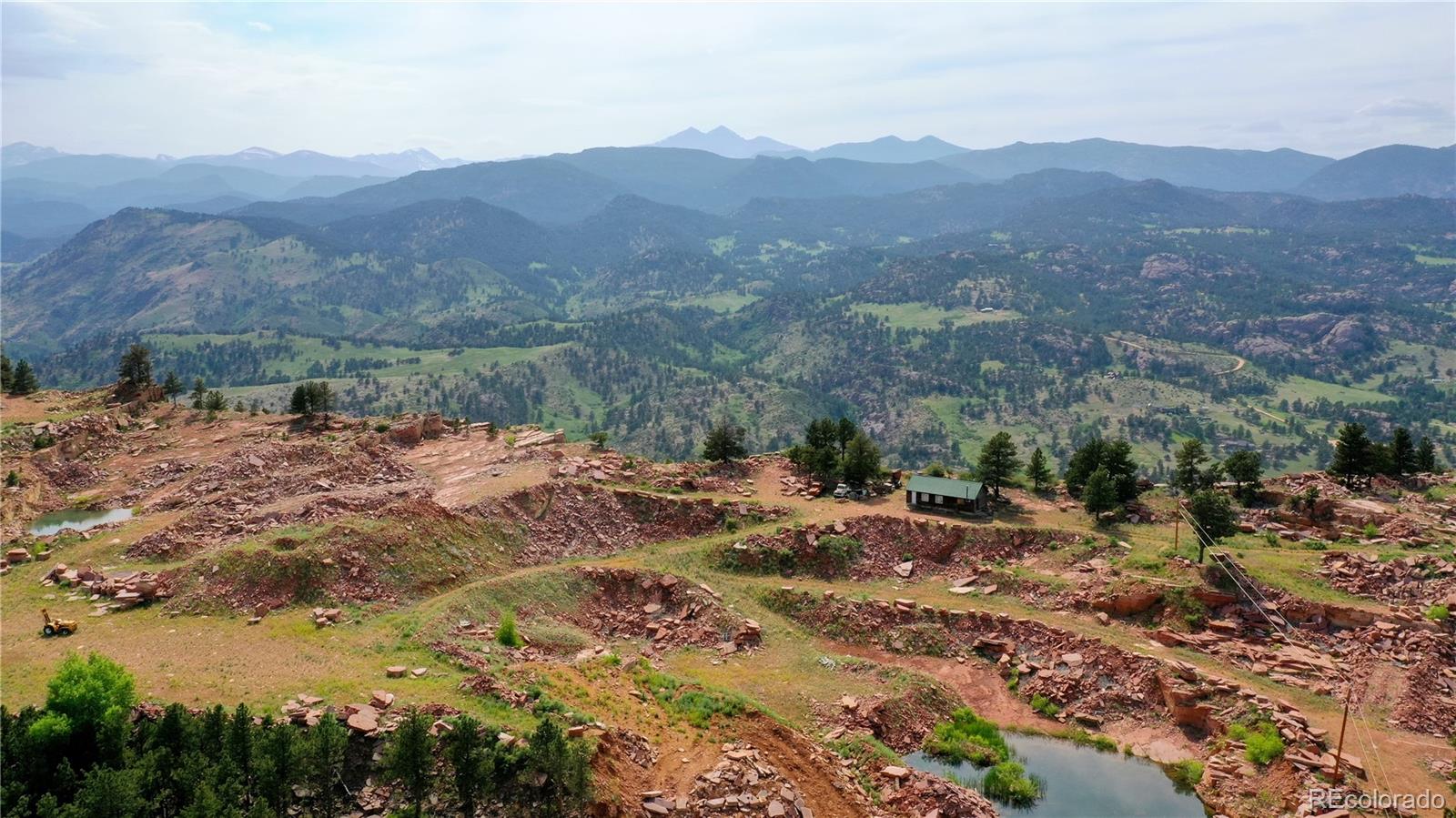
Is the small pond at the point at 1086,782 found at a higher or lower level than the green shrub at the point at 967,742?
lower

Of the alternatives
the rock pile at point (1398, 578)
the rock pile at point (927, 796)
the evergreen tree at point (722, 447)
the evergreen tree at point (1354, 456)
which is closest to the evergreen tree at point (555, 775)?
the rock pile at point (927, 796)

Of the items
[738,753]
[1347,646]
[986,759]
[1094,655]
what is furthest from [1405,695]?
[738,753]

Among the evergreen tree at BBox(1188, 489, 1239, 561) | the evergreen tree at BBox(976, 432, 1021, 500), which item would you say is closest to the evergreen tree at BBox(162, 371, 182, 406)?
the evergreen tree at BBox(976, 432, 1021, 500)

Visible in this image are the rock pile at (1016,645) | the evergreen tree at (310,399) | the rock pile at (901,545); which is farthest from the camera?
the evergreen tree at (310,399)

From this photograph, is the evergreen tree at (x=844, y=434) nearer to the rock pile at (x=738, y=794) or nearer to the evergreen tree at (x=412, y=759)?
the rock pile at (x=738, y=794)

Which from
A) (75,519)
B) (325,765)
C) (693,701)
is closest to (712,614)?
(693,701)
